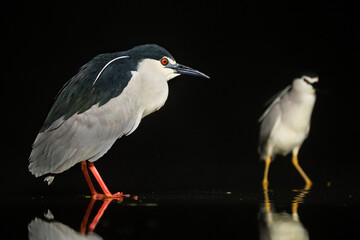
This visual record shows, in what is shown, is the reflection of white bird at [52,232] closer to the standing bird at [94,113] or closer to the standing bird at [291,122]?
the standing bird at [94,113]

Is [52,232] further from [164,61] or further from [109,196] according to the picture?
[164,61]

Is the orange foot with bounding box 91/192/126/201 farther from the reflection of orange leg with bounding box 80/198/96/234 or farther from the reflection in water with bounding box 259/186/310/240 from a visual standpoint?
the reflection in water with bounding box 259/186/310/240

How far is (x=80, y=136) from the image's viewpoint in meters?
3.60

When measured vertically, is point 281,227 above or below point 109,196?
above

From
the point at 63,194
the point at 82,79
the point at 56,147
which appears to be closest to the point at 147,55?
the point at 82,79

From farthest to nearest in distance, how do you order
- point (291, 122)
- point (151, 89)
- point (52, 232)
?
point (291, 122), point (151, 89), point (52, 232)

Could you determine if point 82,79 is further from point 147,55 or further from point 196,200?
point 196,200

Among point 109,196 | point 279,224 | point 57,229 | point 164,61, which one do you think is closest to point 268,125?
point 164,61

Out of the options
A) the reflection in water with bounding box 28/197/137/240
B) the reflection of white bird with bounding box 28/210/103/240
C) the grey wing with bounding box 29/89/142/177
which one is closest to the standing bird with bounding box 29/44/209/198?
the grey wing with bounding box 29/89/142/177

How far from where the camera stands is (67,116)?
11.8 ft

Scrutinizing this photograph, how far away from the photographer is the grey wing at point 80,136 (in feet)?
11.7

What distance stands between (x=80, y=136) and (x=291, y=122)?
7.24 feet

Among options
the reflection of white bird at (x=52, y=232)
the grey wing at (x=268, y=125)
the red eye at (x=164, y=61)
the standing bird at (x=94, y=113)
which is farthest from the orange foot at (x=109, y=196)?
the grey wing at (x=268, y=125)

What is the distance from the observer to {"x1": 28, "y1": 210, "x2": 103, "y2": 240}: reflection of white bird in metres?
2.62
